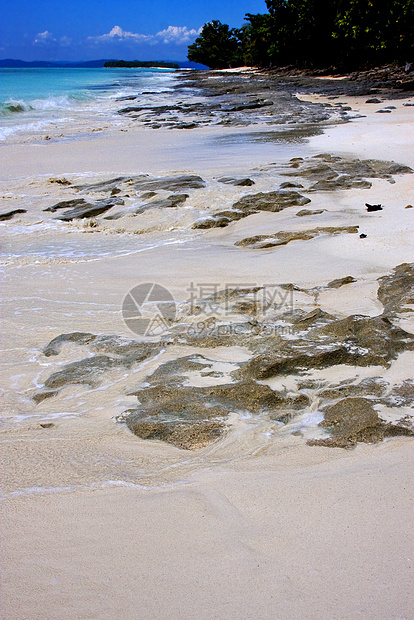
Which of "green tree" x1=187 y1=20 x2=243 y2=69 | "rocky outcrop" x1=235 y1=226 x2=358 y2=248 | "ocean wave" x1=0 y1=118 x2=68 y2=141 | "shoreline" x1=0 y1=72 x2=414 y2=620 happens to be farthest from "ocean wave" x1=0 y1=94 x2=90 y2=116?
"green tree" x1=187 y1=20 x2=243 y2=69

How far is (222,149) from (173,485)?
1074 centimetres

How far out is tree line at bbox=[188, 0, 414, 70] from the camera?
27.7 m

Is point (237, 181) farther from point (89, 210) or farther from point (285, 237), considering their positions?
point (285, 237)

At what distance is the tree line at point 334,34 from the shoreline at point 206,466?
27.7m

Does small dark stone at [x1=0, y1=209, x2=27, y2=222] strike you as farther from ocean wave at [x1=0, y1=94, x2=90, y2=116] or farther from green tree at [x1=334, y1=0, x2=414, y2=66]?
green tree at [x1=334, y1=0, x2=414, y2=66]

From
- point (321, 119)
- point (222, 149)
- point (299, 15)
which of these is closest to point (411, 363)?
point (222, 149)

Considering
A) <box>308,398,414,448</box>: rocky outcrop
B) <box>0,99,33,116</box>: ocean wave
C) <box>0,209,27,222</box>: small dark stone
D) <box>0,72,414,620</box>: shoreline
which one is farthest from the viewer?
<box>0,99,33,116</box>: ocean wave

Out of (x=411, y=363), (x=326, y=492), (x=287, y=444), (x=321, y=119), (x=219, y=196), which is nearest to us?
(x=326, y=492)

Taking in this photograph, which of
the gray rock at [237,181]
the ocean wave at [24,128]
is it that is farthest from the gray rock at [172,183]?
the ocean wave at [24,128]

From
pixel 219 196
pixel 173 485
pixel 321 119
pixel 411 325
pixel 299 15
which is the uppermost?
pixel 299 15

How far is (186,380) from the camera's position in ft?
10.2

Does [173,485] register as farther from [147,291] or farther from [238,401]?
[147,291]

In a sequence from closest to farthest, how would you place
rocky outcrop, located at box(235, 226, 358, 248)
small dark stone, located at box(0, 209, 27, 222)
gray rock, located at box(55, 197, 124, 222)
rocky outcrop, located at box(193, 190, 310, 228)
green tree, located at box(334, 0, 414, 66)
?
rocky outcrop, located at box(235, 226, 358, 248) → rocky outcrop, located at box(193, 190, 310, 228) → gray rock, located at box(55, 197, 124, 222) → small dark stone, located at box(0, 209, 27, 222) → green tree, located at box(334, 0, 414, 66)

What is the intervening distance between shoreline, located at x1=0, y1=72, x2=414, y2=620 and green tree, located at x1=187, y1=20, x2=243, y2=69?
8210 cm
